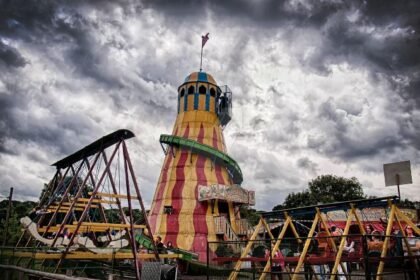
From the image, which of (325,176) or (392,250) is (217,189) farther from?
(325,176)

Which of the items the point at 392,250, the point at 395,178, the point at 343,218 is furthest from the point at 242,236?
the point at 395,178

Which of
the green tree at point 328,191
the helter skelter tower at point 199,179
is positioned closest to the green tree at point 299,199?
the green tree at point 328,191

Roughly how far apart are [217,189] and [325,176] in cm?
2692

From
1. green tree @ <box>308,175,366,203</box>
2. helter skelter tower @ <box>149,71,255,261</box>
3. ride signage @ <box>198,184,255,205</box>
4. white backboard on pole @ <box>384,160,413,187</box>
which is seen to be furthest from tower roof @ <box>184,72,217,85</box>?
white backboard on pole @ <box>384,160,413,187</box>

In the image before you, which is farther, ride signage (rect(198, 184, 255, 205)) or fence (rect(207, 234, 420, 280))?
ride signage (rect(198, 184, 255, 205))

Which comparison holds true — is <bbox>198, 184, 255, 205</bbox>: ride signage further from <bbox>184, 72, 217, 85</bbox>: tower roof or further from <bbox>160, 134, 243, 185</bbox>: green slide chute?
<bbox>184, 72, 217, 85</bbox>: tower roof

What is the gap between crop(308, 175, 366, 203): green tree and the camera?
5169 centimetres

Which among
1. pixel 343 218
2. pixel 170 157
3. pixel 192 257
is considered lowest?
pixel 192 257

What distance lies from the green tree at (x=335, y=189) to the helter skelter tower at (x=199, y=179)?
59.3ft

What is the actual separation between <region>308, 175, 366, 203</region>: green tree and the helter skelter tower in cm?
1807

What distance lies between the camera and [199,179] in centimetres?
3528

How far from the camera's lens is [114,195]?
14953mm

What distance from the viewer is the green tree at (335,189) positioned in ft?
170

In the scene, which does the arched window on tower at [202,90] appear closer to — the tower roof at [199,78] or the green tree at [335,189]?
the tower roof at [199,78]
